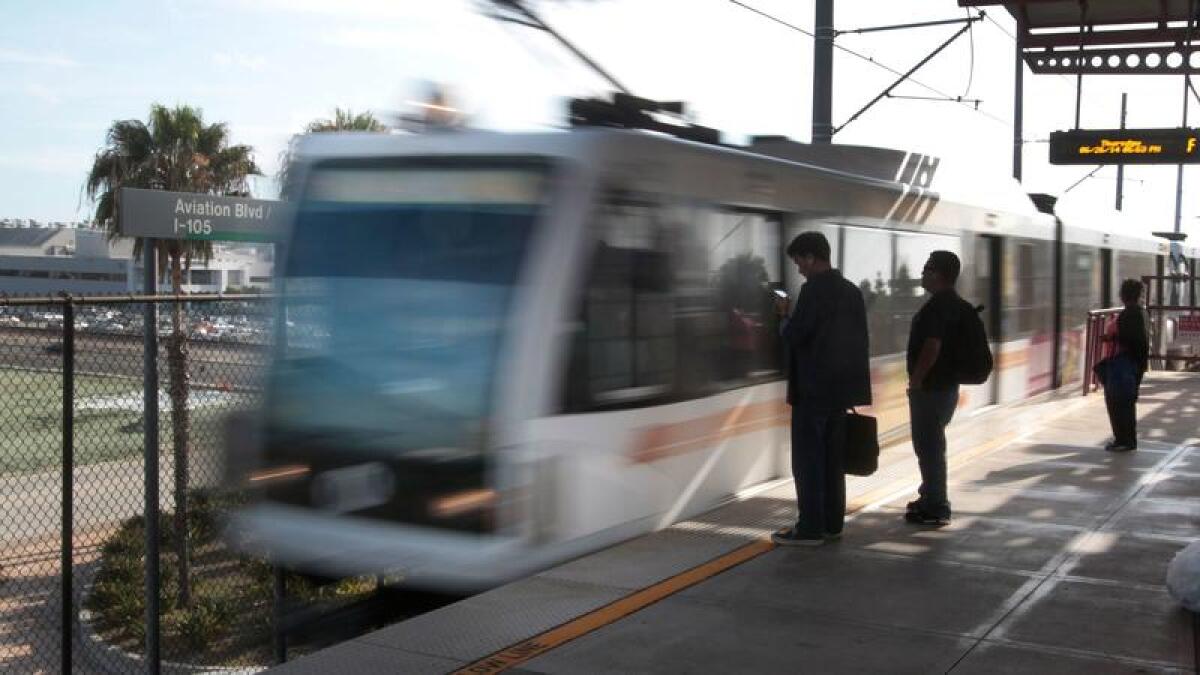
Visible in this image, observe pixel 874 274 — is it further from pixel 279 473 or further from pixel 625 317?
pixel 279 473

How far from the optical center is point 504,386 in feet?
20.1

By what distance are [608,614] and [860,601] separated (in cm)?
117

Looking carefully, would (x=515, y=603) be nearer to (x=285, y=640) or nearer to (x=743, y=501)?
(x=285, y=640)

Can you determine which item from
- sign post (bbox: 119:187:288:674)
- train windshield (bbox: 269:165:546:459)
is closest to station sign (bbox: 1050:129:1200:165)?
sign post (bbox: 119:187:288:674)

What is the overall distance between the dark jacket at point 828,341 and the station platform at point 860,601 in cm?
84

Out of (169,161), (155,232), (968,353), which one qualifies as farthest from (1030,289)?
(169,161)

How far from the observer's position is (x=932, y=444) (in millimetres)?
7320

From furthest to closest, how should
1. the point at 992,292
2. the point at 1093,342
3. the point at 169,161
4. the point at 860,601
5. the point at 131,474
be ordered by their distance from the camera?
the point at 169,161, the point at 1093,342, the point at 131,474, the point at 992,292, the point at 860,601

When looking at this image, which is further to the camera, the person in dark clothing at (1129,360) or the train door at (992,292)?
the train door at (992,292)

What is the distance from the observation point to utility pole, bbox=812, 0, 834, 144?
1348 centimetres

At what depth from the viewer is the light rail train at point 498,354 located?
20.3 feet

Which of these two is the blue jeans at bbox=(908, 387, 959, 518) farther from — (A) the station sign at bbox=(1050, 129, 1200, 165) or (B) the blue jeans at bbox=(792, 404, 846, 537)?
(A) the station sign at bbox=(1050, 129, 1200, 165)

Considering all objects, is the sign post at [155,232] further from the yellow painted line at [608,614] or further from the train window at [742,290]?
the yellow painted line at [608,614]

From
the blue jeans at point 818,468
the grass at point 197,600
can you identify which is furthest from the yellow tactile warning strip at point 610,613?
the grass at point 197,600
